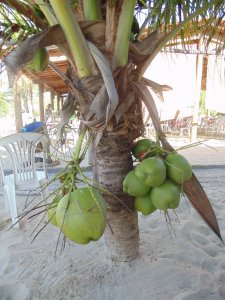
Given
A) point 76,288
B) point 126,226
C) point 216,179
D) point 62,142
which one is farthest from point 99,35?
point 216,179

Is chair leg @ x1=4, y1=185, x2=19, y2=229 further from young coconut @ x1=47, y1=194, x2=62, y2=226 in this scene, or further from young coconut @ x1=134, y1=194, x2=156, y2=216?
young coconut @ x1=134, y1=194, x2=156, y2=216

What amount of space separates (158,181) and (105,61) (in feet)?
1.90

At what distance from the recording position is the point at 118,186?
174cm

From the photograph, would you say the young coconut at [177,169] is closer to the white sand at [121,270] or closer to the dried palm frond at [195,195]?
the dried palm frond at [195,195]

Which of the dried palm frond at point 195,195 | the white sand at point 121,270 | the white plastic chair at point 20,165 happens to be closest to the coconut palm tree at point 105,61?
the dried palm frond at point 195,195

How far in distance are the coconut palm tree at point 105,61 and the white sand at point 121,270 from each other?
1.64ft

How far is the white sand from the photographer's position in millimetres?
1861

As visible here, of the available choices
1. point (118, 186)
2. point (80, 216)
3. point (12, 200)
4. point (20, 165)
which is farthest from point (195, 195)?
point (20, 165)

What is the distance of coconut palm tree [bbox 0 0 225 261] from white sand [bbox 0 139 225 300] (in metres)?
0.50

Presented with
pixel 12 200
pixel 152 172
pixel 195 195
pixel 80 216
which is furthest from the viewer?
pixel 12 200

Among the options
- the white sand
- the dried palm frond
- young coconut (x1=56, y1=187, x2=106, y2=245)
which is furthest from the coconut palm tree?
the white sand

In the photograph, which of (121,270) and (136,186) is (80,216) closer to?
(136,186)

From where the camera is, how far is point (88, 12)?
144 cm

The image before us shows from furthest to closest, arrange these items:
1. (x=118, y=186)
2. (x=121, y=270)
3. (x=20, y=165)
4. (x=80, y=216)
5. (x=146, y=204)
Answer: (x=20, y=165) → (x=121, y=270) → (x=118, y=186) → (x=146, y=204) → (x=80, y=216)
